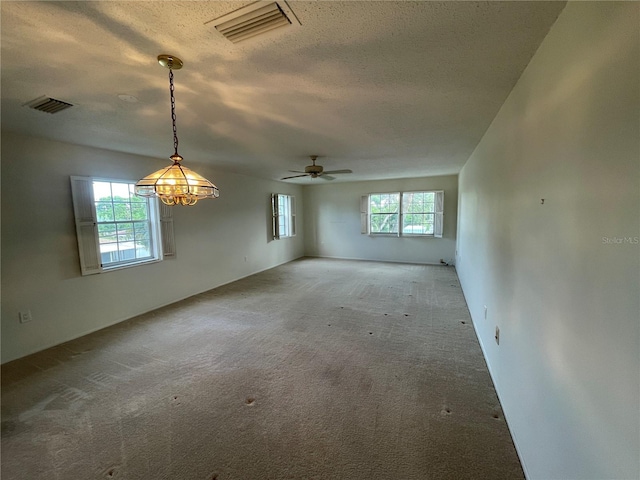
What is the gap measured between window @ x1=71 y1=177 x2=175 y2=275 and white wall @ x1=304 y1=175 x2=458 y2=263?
4368 mm

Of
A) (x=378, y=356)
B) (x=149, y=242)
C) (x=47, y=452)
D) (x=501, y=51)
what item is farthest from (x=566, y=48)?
(x=149, y=242)

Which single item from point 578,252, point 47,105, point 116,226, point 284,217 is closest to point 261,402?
point 578,252

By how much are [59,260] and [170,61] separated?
303cm

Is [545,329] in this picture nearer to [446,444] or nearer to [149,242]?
[446,444]

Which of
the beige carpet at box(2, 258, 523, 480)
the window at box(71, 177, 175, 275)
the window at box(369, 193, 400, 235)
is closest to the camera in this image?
the beige carpet at box(2, 258, 523, 480)

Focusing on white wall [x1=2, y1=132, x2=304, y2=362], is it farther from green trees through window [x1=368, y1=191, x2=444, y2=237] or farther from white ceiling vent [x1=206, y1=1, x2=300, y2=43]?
green trees through window [x1=368, y1=191, x2=444, y2=237]

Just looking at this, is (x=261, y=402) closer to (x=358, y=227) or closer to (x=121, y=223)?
(x=121, y=223)

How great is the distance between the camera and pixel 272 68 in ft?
5.37

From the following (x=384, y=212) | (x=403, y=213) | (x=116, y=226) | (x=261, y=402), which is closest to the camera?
(x=261, y=402)

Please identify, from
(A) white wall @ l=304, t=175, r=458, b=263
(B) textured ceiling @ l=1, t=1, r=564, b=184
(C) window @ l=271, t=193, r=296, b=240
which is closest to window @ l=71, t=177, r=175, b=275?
(B) textured ceiling @ l=1, t=1, r=564, b=184

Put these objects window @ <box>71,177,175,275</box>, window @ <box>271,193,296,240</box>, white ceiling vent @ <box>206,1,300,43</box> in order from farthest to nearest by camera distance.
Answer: window @ <box>271,193,296,240</box>, window @ <box>71,177,175,275</box>, white ceiling vent @ <box>206,1,300,43</box>

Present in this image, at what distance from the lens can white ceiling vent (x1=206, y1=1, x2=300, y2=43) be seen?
1.15 m

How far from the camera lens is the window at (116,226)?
3.29 m

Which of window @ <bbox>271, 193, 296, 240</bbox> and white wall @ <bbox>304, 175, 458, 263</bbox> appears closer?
white wall @ <bbox>304, 175, 458, 263</bbox>
